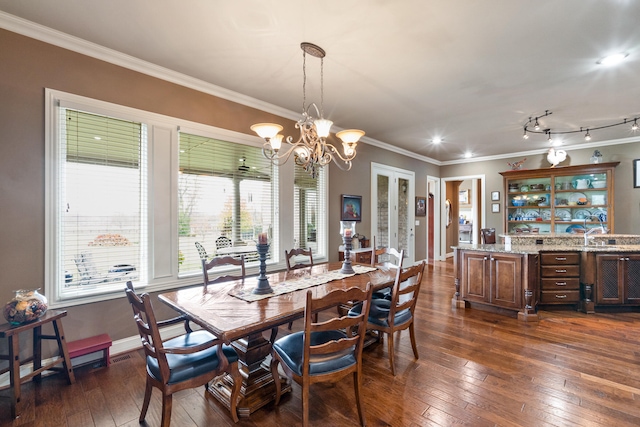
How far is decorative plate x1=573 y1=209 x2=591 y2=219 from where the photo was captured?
5992 millimetres

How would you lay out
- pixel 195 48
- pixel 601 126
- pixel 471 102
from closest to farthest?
pixel 195 48
pixel 471 102
pixel 601 126

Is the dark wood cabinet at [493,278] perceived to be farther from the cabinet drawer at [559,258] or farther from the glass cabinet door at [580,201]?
the glass cabinet door at [580,201]

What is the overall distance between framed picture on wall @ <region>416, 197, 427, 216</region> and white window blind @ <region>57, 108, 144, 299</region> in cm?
609

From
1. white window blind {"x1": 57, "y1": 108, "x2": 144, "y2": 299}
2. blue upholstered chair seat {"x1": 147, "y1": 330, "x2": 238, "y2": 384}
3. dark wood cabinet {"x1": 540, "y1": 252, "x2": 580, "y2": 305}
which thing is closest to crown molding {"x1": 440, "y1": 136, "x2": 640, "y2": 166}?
dark wood cabinet {"x1": 540, "y1": 252, "x2": 580, "y2": 305}

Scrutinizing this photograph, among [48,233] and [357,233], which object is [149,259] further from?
[357,233]

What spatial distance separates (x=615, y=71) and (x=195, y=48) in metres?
4.19

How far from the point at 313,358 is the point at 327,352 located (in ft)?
0.50

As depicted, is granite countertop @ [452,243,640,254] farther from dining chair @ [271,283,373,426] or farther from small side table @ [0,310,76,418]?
small side table @ [0,310,76,418]

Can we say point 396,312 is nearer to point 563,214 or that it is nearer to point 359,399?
point 359,399

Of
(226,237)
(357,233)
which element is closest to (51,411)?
(226,237)

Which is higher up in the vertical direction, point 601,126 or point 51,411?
point 601,126

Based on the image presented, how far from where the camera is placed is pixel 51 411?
196cm

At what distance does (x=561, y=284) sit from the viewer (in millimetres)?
3951

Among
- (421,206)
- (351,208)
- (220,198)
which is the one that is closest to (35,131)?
(220,198)
